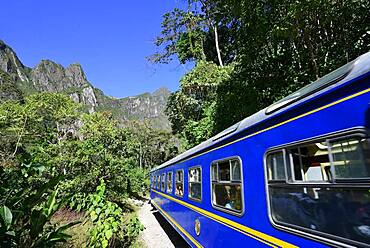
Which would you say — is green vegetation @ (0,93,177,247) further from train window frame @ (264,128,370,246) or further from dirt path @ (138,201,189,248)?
train window frame @ (264,128,370,246)

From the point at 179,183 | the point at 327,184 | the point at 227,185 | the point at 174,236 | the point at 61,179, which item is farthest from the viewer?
the point at 174,236

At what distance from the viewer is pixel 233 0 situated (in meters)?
7.86

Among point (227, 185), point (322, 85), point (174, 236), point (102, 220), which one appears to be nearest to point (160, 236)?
point (174, 236)

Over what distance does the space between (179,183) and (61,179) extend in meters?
5.08

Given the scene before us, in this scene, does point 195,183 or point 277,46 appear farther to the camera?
point 277,46

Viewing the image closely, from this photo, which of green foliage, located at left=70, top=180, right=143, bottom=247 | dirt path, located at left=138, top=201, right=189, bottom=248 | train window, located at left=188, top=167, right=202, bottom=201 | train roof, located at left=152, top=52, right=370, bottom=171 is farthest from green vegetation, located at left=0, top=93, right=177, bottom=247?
train roof, located at left=152, top=52, right=370, bottom=171

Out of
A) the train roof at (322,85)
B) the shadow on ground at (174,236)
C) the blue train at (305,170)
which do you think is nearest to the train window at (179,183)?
the shadow on ground at (174,236)

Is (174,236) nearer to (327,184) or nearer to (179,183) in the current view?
(179,183)

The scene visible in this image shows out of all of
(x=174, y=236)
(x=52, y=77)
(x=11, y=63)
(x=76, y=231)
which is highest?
(x=52, y=77)

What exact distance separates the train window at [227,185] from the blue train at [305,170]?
0.05 feet

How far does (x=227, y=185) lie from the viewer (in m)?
4.12

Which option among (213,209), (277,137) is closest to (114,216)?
(213,209)

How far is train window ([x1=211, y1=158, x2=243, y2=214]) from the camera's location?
368 cm

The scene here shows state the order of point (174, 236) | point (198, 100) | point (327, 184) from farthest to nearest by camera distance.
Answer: point (198, 100)
point (174, 236)
point (327, 184)
